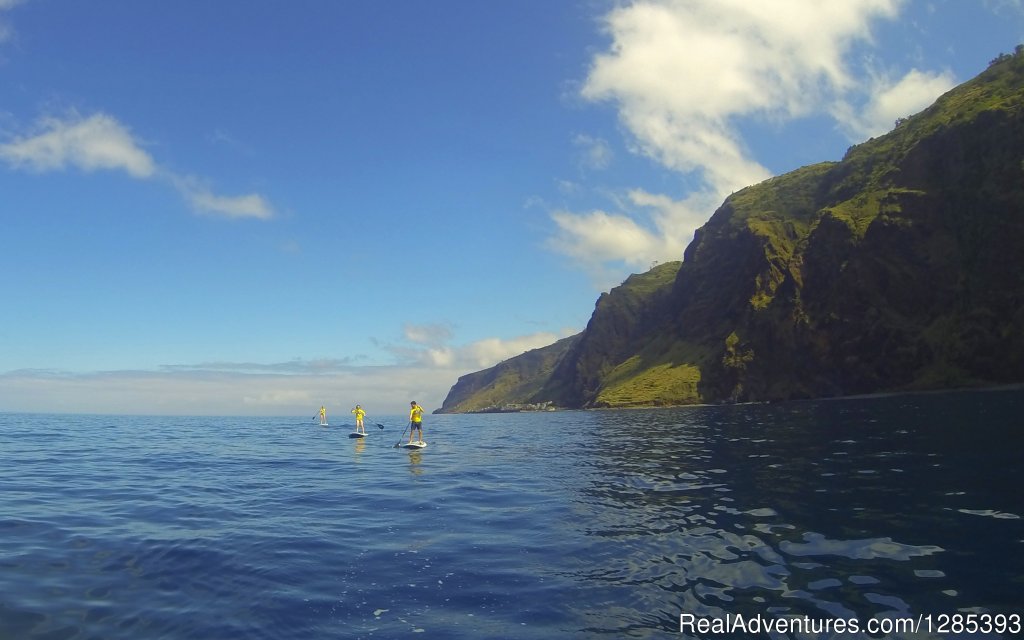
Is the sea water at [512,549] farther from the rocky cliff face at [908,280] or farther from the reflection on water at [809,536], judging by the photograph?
the rocky cliff face at [908,280]

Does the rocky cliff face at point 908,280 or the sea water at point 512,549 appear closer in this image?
the sea water at point 512,549

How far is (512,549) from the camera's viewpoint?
15.3 meters

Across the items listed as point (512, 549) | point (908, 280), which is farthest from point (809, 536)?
point (908, 280)

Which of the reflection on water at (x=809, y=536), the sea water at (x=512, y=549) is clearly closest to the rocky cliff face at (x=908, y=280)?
the sea water at (x=512, y=549)

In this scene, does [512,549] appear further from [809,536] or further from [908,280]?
[908,280]

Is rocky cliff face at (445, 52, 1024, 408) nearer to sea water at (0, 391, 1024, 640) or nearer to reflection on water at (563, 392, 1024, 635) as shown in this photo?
sea water at (0, 391, 1024, 640)

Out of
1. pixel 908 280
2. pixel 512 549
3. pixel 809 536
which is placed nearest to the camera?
pixel 809 536

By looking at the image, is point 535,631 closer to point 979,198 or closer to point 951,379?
point 951,379

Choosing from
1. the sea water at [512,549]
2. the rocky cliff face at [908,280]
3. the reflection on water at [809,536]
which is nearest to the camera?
the sea water at [512,549]

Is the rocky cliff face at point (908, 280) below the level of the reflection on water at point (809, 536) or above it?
above

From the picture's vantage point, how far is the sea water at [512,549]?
35.0 feet

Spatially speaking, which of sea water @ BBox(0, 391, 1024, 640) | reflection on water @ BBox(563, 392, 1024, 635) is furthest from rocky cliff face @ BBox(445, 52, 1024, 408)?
reflection on water @ BBox(563, 392, 1024, 635)

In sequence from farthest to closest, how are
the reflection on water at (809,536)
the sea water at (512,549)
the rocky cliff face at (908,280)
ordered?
the rocky cliff face at (908,280) < the reflection on water at (809,536) < the sea water at (512,549)

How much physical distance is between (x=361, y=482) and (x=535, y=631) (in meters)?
19.3
